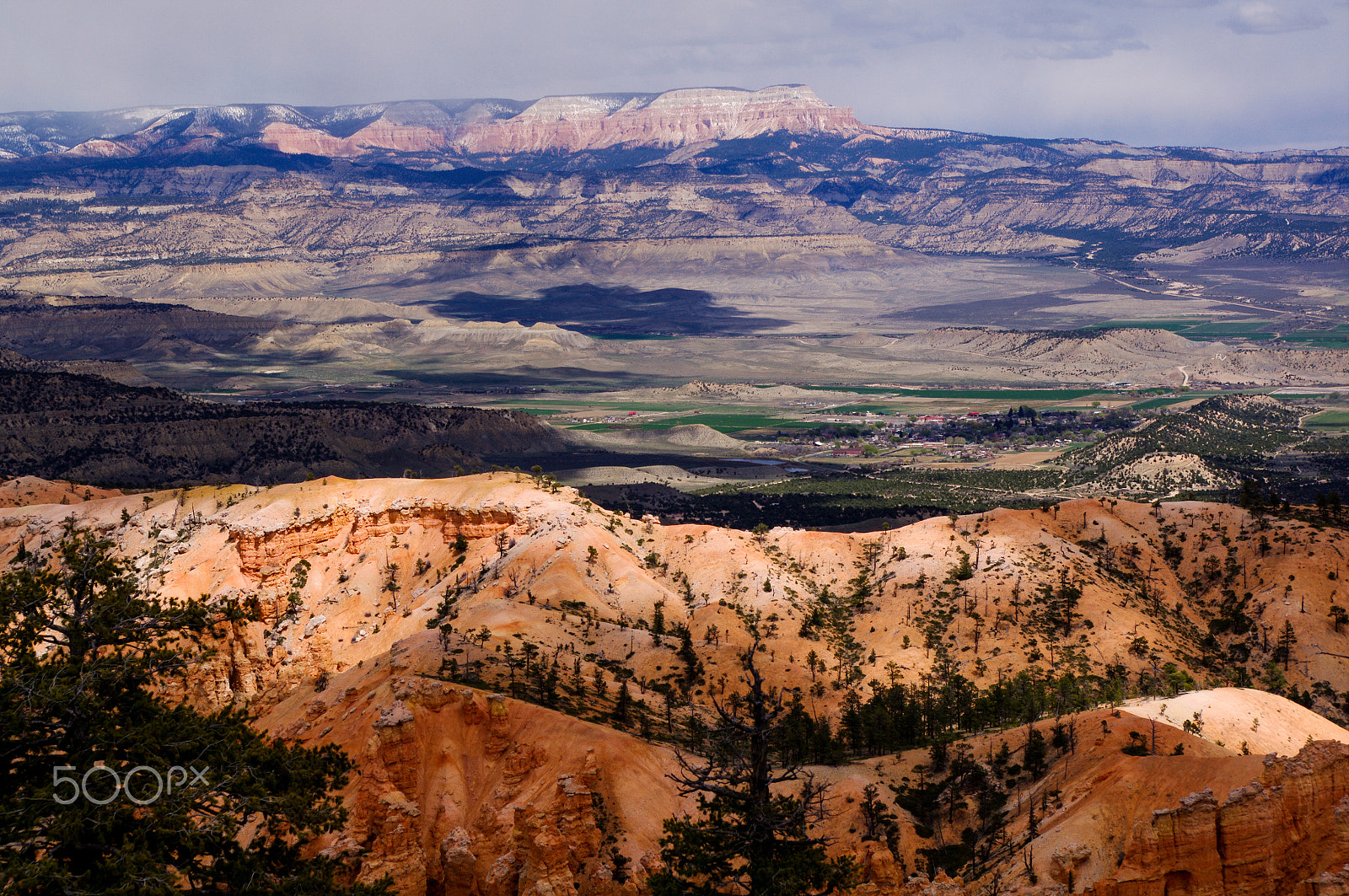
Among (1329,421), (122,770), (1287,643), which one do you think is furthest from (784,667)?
(1329,421)

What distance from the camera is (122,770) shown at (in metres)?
21.5

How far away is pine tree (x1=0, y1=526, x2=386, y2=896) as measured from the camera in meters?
20.2

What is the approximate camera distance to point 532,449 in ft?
570

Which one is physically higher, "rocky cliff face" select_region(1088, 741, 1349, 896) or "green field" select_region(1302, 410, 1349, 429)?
"rocky cliff face" select_region(1088, 741, 1349, 896)

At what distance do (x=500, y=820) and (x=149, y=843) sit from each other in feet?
40.5

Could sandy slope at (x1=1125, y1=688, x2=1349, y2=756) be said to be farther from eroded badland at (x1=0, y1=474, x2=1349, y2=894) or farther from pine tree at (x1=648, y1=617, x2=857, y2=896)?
pine tree at (x1=648, y1=617, x2=857, y2=896)

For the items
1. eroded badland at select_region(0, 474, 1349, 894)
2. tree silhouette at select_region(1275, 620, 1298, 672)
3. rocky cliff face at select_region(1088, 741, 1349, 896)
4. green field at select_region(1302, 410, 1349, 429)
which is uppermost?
rocky cliff face at select_region(1088, 741, 1349, 896)

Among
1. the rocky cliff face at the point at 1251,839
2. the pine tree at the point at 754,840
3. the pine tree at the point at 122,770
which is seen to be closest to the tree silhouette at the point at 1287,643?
the rocky cliff face at the point at 1251,839

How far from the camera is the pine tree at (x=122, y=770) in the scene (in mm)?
20203

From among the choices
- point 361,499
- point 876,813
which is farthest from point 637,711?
point 361,499

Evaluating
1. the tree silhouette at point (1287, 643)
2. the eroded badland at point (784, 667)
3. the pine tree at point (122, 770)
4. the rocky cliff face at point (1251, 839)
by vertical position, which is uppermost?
→ the pine tree at point (122, 770)

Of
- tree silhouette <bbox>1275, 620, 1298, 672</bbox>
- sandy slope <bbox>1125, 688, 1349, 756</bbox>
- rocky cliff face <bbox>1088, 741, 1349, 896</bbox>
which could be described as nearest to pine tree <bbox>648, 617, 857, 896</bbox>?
rocky cliff face <bbox>1088, 741, 1349, 896</bbox>

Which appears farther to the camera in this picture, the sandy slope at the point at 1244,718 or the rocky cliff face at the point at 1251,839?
the sandy slope at the point at 1244,718

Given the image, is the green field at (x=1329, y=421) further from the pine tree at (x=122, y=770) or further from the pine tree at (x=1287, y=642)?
the pine tree at (x=122, y=770)
